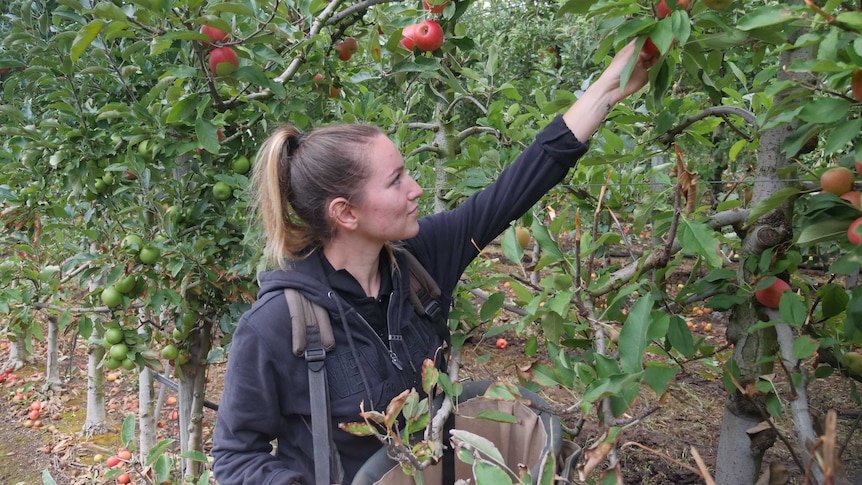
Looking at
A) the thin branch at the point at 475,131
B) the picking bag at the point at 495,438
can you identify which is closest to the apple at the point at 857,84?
the picking bag at the point at 495,438

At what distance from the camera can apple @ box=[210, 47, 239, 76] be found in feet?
5.31

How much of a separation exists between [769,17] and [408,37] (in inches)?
41.2

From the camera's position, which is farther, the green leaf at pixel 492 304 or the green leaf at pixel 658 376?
the green leaf at pixel 492 304

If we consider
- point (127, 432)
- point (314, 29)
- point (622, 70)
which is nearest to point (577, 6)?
point (622, 70)

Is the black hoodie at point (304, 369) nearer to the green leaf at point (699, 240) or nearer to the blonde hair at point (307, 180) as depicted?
the blonde hair at point (307, 180)

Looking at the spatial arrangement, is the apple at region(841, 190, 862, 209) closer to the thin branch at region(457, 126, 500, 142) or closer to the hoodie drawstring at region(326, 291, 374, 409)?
the hoodie drawstring at region(326, 291, 374, 409)

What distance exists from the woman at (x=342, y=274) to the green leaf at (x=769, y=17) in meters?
0.32

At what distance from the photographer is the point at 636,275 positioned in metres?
1.43

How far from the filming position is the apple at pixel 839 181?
1.18 metres

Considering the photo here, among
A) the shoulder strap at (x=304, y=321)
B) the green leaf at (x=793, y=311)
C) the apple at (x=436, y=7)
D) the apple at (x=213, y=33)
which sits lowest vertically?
the green leaf at (x=793, y=311)

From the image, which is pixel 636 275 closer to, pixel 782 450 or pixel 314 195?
pixel 314 195

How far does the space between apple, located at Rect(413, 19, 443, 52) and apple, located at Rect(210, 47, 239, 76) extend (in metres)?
0.50

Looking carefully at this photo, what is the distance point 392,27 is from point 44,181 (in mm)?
1614

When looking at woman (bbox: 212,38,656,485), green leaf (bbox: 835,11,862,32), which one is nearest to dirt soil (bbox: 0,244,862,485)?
woman (bbox: 212,38,656,485)
